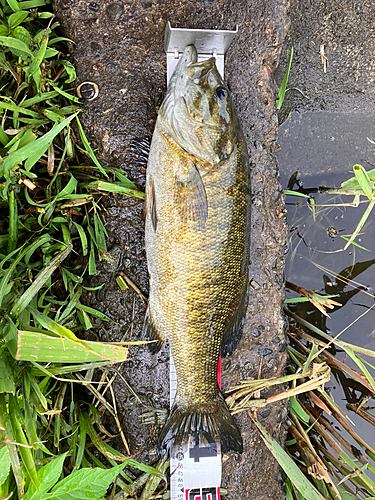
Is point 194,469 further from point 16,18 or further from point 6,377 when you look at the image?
point 16,18

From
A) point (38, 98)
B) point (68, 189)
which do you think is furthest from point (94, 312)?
point (38, 98)

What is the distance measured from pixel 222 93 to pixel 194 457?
2.24 meters

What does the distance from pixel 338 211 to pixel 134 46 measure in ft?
6.48

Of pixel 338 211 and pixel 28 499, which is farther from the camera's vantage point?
pixel 338 211

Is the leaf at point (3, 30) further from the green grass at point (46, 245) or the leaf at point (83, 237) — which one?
the leaf at point (83, 237)

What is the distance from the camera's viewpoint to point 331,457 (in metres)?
2.41

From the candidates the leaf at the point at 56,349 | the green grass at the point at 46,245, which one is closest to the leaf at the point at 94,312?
the green grass at the point at 46,245

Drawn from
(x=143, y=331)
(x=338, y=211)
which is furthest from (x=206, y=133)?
(x=338, y=211)

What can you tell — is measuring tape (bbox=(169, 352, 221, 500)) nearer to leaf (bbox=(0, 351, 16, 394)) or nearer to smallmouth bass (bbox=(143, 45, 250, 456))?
smallmouth bass (bbox=(143, 45, 250, 456))

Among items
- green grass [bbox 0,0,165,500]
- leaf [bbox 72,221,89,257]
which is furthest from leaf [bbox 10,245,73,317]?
leaf [bbox 72,221,89,257]

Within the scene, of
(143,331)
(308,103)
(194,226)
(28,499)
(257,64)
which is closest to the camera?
(28,499)

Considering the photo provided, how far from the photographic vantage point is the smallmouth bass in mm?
1913

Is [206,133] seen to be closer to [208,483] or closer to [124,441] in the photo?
[124,441]

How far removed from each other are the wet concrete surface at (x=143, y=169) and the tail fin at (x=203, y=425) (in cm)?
16
